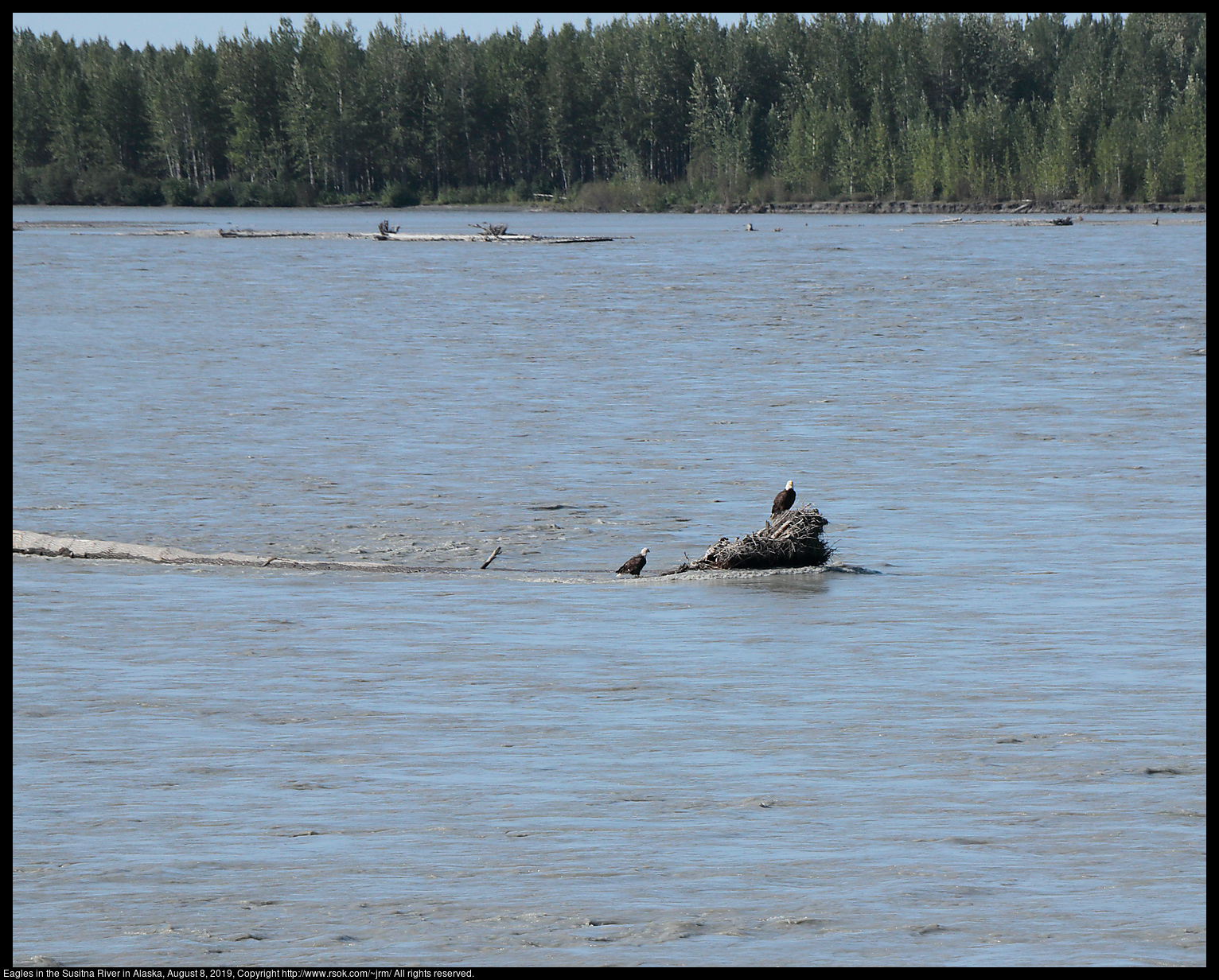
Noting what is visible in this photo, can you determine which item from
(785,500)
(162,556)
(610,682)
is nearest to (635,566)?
(785,500)

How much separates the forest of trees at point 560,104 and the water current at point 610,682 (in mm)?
117710

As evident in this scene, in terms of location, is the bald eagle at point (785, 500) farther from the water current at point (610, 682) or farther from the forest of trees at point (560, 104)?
the forest of trees at point (560, 104)

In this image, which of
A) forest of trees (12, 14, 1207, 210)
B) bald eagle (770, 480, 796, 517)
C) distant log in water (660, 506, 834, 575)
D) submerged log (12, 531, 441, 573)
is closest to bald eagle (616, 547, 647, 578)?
distant log in water (660, 506, 834, 575)

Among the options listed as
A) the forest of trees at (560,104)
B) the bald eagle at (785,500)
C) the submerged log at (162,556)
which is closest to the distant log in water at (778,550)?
the bald eagle at (785,500)

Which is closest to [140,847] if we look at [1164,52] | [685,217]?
[685,217]

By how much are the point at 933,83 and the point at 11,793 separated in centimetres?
15132

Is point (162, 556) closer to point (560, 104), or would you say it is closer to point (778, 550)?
point (778, 550)

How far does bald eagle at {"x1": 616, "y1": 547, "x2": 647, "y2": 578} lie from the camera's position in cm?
1582

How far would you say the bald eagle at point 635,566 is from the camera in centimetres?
1582

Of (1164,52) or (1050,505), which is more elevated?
(1164,52)

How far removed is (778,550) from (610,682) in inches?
177

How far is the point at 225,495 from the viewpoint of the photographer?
70.1 ft

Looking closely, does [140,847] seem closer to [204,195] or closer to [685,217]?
[685,217]

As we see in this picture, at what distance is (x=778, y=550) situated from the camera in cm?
1625
